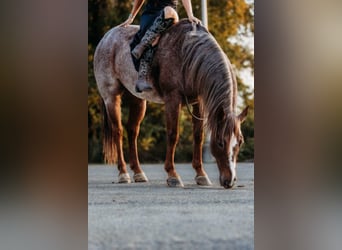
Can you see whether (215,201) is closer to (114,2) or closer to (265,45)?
(265,45)

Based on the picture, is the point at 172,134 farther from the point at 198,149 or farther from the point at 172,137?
the point at 198,149

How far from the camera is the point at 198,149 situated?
4926mm

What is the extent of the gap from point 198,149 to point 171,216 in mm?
592

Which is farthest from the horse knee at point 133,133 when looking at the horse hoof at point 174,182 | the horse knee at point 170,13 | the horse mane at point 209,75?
the horse knee at point 170,13

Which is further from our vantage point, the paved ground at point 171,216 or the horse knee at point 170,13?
the horse knee at point 170,13

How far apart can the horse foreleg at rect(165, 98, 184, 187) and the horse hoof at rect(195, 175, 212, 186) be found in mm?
137

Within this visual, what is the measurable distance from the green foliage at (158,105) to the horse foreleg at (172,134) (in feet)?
0.14

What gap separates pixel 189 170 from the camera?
493cm

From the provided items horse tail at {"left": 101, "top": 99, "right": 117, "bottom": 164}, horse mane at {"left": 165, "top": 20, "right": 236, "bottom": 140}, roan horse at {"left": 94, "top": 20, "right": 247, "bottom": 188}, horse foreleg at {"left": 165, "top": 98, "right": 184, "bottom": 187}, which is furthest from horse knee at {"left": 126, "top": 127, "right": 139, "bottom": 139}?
horse mane at {"left": 165, "top": 20, "right": 236, "bottom": 140}

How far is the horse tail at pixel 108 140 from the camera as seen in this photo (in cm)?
492

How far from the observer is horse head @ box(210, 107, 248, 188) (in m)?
4.83

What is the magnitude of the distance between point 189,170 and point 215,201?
33cm

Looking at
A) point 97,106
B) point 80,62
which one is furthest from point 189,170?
point 80,62

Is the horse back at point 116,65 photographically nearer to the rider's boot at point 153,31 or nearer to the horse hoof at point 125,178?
the rider's boot at point 153,31
